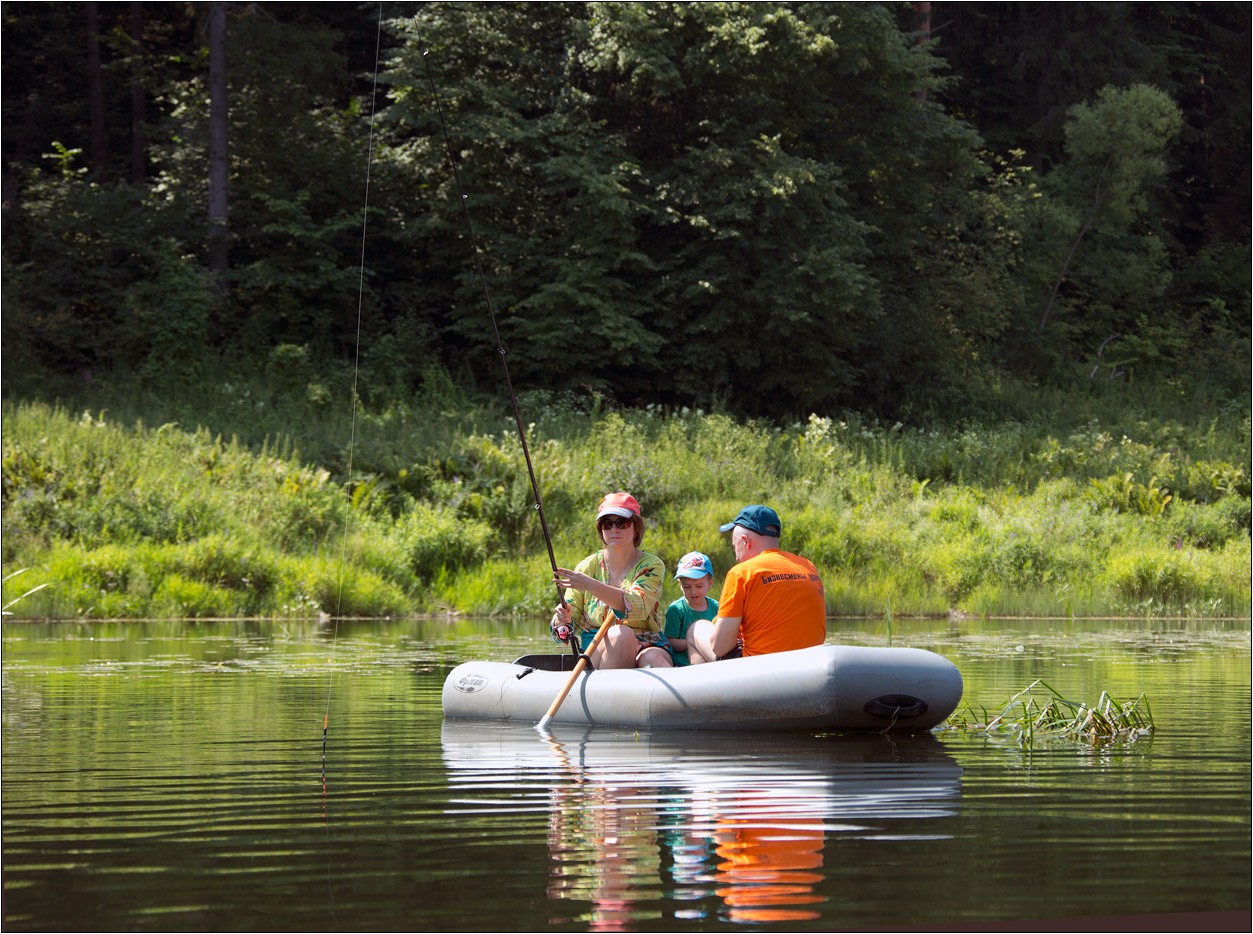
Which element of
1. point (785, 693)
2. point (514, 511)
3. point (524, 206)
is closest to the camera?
point (785, 693)

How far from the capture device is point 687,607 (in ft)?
30.0

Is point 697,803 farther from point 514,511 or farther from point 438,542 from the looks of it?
point 514,511

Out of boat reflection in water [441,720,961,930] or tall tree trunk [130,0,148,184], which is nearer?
boat reflection in water [441,720,961,930]

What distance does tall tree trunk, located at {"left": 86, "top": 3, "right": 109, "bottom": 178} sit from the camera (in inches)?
1153

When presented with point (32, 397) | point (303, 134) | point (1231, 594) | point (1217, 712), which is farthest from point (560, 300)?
point (1217, 712)

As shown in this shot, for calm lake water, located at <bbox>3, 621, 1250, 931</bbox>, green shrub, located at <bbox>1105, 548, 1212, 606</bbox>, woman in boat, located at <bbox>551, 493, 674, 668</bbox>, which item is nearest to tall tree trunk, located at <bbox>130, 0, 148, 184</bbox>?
green shrub, located at <bbox>1105, 548, 1212, 606</bbox>

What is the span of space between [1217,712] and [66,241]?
71.0ft

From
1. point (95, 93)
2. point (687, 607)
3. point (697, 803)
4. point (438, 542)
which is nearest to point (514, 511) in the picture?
point (438, 542)

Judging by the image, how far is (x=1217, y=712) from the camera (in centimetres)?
916

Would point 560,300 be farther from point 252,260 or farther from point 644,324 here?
point 252,260

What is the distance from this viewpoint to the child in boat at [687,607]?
28.6ft

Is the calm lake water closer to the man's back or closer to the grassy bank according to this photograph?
the man's back

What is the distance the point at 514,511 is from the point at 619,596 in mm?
10916

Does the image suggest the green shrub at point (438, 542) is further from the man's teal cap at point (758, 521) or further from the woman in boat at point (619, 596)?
the man's teal cap at point (758, 521)
